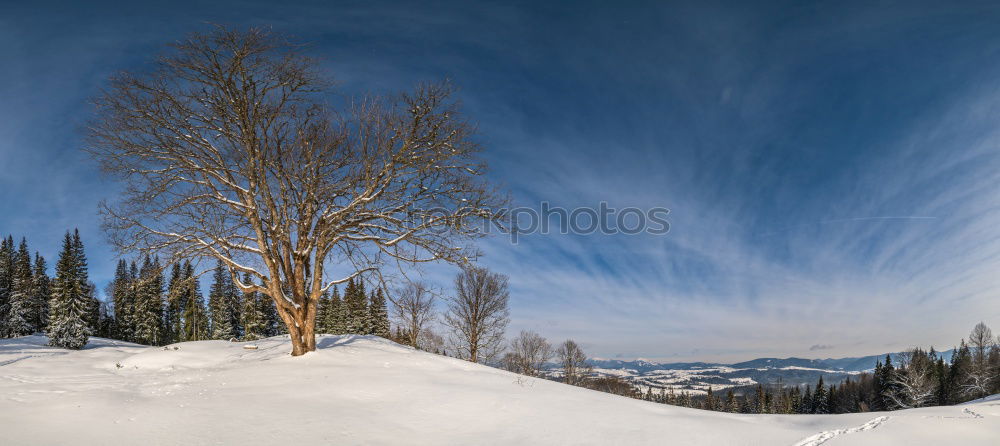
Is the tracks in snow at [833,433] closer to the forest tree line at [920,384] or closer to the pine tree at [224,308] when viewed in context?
the forest tree line at [920,384]

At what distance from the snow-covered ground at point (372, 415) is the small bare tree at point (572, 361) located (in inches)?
1939

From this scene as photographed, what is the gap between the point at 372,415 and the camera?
5.94m

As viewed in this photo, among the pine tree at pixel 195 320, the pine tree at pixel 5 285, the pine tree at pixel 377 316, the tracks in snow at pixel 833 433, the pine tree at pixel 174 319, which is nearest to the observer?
the tracks in snow at pixel 833 433

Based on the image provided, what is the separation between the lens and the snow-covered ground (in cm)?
493

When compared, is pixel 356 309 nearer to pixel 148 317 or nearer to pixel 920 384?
pixel 148 317

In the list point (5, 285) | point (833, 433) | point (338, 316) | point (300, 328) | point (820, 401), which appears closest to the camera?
point (833, 433)

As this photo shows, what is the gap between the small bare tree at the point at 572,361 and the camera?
55219mm

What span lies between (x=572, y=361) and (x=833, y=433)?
5243 cm

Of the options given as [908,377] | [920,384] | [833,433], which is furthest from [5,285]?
[908,377]

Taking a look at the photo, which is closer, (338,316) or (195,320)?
Result: (338,316)

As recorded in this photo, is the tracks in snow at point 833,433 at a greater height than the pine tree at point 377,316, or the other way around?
the tracks in snow at point 833,433

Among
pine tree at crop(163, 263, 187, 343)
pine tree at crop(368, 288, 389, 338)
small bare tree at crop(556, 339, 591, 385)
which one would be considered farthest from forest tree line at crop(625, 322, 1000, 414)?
pine tree at crop(163, 263, 187, 343)

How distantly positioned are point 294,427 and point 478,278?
83.9 ft

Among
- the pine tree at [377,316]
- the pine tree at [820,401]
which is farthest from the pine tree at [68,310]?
the pine tree at [820,401]
